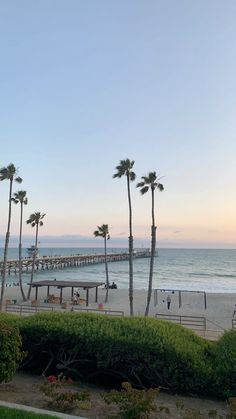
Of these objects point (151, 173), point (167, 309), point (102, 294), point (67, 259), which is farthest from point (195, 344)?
point (67, 259)

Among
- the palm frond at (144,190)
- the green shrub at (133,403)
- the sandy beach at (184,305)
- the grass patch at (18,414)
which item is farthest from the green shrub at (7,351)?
the palm frond at (144,190)

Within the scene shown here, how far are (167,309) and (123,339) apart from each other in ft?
82.8

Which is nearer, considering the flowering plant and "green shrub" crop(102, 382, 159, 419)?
"green shrub" crop(102, 382, 159, 419)

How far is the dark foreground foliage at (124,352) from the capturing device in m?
8.67

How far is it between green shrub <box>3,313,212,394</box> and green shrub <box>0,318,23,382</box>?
1239mm

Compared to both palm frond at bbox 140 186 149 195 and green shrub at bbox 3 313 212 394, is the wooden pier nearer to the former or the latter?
palm frond at bbox 140 186 149 195

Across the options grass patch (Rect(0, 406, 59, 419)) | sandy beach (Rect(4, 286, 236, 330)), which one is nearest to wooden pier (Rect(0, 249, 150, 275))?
sandy beach (Rect(4, 286, 236, 330))

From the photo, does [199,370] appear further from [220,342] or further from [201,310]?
[201,310]

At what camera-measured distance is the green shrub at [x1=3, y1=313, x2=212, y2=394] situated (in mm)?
8680

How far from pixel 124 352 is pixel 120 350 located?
104mm

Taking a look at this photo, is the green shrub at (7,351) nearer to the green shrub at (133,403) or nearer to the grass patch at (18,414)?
the grass patch at (18,414)

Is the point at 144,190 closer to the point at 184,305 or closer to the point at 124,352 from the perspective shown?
the point at 184,305

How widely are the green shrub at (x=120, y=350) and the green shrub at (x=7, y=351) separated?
4.07 feet

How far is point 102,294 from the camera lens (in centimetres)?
4338
